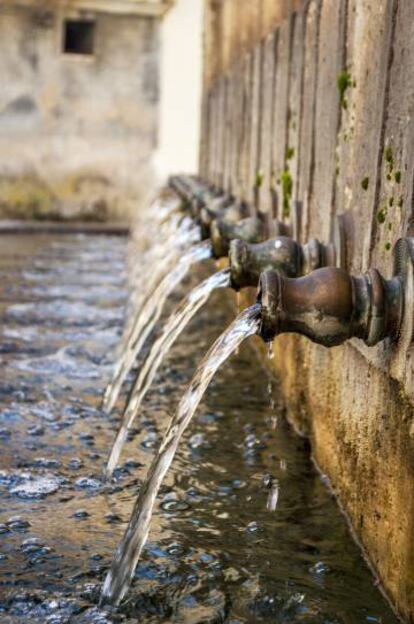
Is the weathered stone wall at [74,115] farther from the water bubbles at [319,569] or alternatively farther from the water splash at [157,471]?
the water bubbles at [319,569]

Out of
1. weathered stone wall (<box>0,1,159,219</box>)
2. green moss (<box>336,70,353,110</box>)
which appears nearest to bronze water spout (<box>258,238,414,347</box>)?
green moss (<box>336,70,353,110</box>)

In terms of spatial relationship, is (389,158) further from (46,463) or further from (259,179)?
(259,179)

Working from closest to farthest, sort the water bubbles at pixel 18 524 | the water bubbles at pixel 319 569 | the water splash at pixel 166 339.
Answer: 1. the water bubbles at pixel 319 569
2. the water bubbles at pixel 18 524
3. the water splash at pixel 166 339

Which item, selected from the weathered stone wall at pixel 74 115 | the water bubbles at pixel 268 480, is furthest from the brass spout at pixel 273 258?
the weathered stone wall at pixel 74 115

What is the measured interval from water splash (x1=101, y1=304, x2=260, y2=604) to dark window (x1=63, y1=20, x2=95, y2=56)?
13.4m

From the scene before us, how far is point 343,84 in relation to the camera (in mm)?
4277

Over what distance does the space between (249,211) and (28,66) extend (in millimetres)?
10737

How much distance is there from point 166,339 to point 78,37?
41.7 ft

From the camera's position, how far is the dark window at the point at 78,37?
16.1 metres

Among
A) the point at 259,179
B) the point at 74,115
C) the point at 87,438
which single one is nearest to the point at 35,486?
the point at 87,438

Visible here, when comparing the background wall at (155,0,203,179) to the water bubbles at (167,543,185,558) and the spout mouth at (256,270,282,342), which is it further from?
the spout mouth at (256,270,282,342)

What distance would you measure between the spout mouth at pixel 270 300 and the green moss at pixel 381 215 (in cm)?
54

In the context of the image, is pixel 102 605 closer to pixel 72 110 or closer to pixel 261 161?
pixel 261 161

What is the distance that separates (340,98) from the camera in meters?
4.34
